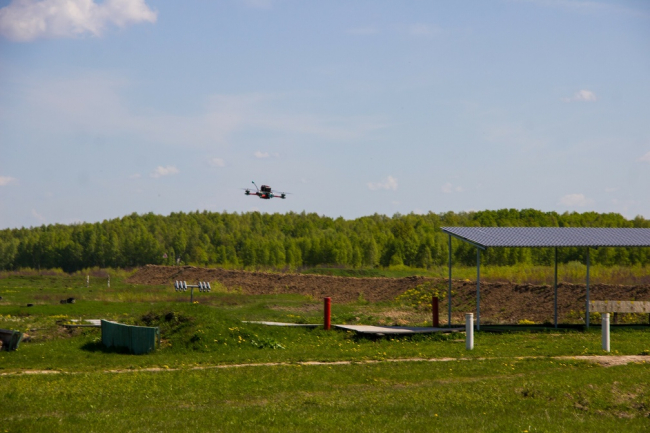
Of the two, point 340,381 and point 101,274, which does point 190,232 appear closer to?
point 101,274

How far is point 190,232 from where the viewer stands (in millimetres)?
115562

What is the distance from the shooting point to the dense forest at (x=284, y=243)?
82.4m

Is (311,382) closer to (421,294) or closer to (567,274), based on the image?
(421,294)

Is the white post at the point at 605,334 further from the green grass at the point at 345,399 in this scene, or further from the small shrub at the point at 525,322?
the small shrub at the point at 525,322

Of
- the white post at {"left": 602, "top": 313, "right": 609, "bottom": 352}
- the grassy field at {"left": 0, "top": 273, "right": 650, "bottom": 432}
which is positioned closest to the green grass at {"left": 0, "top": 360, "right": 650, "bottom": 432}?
the grassy field at {"left": 0, "top": 273, "right": 650, "bottom": 432}

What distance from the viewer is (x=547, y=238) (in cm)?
2909

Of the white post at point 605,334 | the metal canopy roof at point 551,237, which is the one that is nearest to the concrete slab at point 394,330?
the metal canopy roof at point 551,237

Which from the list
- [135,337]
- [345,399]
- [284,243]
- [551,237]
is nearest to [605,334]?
[551,237]

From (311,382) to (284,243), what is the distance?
3283 inches

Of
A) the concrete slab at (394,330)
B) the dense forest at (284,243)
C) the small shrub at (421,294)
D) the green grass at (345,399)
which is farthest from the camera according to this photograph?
the dense forest at (284,243)

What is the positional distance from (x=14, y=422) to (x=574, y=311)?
93.2 feet

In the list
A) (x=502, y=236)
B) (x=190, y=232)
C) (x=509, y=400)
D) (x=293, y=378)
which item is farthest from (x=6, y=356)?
(x=190, y=232)

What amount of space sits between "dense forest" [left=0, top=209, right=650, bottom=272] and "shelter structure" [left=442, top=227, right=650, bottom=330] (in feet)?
116

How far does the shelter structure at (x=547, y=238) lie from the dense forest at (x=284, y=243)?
35.4m
